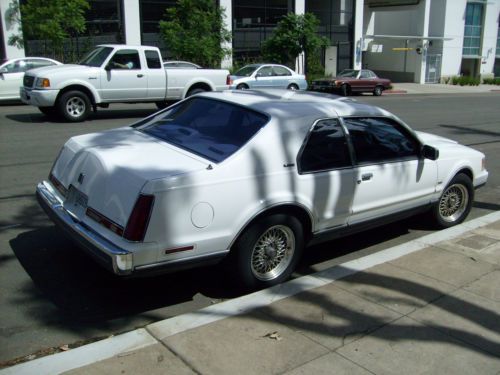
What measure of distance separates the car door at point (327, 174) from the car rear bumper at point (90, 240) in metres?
1.60

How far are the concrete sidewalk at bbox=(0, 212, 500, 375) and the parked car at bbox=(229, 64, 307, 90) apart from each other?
1752 centimetres

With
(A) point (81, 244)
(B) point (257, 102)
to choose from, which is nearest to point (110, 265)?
(A) point (81, 244)

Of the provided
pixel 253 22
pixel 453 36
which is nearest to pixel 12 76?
pixel 253 22

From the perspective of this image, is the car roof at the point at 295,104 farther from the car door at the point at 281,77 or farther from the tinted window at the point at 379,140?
the car door at the point at 281,77

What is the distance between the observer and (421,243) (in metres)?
5.79

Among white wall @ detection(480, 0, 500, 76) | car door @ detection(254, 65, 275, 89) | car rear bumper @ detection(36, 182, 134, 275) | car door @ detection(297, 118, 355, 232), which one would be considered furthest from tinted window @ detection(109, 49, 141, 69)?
white wall @ detection(480, 0, 500, 76)

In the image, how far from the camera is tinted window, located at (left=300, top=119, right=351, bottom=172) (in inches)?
187

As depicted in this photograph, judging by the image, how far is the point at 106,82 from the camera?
13.7m

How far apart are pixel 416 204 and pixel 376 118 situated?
1.06 meters

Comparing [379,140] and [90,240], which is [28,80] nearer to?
[379,140]

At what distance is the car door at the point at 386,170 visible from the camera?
5176mm

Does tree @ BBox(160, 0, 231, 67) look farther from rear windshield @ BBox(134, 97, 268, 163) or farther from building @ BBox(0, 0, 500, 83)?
rear windshield @ BBox(134, 97, 268, 163)

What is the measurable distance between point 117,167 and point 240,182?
37.0 inches

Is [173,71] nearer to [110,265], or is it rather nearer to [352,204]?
[352,204]
